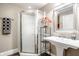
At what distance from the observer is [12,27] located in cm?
205

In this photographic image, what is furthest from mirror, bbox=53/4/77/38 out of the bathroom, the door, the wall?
the wall

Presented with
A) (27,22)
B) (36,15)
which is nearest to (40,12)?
(36,15)

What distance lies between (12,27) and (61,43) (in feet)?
3.13

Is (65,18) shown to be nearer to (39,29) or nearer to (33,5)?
(39,29)

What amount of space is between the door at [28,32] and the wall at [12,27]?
0.52ft

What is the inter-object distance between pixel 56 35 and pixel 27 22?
62cm

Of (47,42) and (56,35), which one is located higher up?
(56,35)

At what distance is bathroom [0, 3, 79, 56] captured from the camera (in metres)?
1.92

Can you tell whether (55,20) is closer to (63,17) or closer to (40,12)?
(63,17)

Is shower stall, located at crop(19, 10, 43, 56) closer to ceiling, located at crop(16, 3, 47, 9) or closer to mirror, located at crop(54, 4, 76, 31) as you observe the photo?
ceiling, located at crop(16, 3, 47, 9)

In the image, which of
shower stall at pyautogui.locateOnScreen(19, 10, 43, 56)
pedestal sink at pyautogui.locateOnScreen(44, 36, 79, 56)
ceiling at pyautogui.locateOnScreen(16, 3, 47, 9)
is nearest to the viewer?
pedestal sink at pyautogui.locateOnScreen(44, 36, 79, 56)

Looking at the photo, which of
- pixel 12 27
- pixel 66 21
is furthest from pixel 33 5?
pixel 66 21

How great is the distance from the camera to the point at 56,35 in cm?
202

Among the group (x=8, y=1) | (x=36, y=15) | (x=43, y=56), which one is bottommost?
(x=43, y=56)
